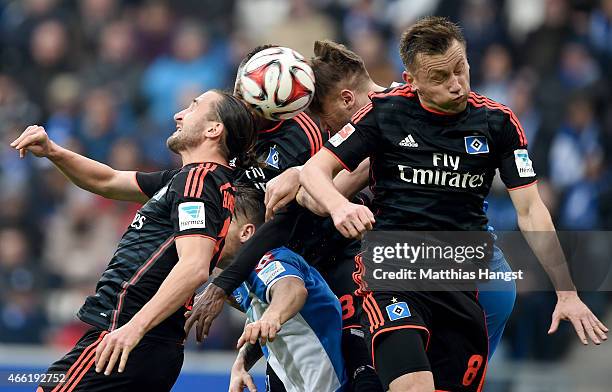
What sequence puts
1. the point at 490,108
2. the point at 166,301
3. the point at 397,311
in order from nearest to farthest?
the point at 166,301 < the point at 397,311 < the point at 490,108

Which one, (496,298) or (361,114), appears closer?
(361,114)

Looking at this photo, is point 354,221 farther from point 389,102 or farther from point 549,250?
point 549,250

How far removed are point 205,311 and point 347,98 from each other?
1.69 m

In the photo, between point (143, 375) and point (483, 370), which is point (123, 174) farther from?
point (483, 370)

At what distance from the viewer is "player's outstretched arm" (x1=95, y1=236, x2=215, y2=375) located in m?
5.49

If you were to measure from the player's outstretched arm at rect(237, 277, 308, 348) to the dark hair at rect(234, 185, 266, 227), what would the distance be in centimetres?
64

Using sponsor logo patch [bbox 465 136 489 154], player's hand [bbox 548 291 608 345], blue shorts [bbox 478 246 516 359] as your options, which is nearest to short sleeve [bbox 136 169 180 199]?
sponsor logo patch [bbox 465 136 489 154]

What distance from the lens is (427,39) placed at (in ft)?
20.1

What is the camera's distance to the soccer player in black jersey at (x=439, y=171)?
6117 millimetres

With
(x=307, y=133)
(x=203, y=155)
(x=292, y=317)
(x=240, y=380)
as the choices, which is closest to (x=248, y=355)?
(x=240, y=380)

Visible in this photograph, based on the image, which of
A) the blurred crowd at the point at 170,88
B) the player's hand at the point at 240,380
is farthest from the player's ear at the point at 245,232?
the blurred crowd at the point at 170,88

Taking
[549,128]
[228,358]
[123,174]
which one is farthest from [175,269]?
[549,128]

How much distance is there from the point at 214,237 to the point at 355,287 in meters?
1.56

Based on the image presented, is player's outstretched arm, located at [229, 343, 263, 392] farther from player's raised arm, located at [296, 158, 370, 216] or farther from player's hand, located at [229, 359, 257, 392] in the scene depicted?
player's raised arm, located at [296, 158, 370, 216]
